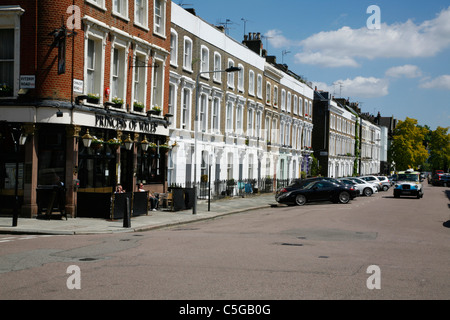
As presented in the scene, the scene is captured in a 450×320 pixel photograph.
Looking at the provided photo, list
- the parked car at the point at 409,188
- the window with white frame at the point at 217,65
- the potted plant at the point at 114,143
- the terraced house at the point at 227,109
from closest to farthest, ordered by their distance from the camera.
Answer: the potted plant at the point at 114,143 < the terraced house at the point at 227,109 < the window with white frame at the point at 217,65 < the parked car at the point at 409,188

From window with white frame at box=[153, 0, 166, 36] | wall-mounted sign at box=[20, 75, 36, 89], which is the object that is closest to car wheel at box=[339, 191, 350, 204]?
window with white frame at box=[153, 0, 166, 36]

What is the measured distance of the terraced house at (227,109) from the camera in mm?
30641

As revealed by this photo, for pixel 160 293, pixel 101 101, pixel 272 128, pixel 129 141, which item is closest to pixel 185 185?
pixel 129 141

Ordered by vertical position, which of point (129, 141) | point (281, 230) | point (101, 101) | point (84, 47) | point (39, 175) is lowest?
point (281, 230)

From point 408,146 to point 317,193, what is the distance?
274 ft

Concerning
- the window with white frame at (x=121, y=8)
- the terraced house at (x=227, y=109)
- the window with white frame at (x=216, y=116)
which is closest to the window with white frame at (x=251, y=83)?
the terraced house at (x=227, y=109)

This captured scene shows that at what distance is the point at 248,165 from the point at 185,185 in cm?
1280

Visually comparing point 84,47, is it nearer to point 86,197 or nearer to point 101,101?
point 101,101

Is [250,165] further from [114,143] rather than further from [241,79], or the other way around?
[114,143]

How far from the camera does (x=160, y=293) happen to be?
797cm

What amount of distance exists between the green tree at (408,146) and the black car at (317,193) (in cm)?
8195

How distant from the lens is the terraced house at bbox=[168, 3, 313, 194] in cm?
3064

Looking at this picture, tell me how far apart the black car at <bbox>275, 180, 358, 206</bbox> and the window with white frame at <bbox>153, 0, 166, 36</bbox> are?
13.1 meters

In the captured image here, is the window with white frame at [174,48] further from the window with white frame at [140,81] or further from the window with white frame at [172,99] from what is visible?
the window with white frame at [140,81]
